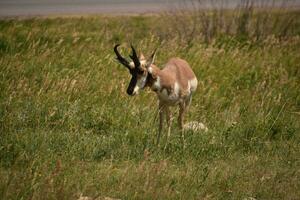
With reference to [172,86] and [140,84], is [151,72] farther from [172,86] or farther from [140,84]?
[172,86]

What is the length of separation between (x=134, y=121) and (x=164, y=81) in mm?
1089

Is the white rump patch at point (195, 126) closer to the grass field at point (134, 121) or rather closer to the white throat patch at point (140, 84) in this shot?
the grass field at point (134, 121)

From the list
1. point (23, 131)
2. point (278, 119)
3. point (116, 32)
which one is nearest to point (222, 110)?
point (278, 119)

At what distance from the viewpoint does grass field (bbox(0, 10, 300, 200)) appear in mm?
7500

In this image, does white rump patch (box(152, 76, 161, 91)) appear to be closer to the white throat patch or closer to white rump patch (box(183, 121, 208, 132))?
the white throat patch

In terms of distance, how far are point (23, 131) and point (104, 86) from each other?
3.09 meters

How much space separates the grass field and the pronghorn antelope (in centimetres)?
46

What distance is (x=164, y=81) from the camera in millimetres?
9414

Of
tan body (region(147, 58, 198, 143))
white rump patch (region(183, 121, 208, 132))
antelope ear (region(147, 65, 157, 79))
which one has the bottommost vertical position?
white rump patch (region(183, 121, 208, 132))

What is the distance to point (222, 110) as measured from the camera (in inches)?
447

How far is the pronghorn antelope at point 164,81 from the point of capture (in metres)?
8.87

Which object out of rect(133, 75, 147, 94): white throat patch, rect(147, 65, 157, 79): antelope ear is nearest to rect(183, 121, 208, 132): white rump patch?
rect(147, 65, 157, 79): antelope ear

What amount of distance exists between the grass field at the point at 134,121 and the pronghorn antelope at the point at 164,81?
46 centimetres

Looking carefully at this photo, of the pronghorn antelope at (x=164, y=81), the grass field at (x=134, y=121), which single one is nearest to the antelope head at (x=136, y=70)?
the pronghorn antelope at (x=164, y=81)
